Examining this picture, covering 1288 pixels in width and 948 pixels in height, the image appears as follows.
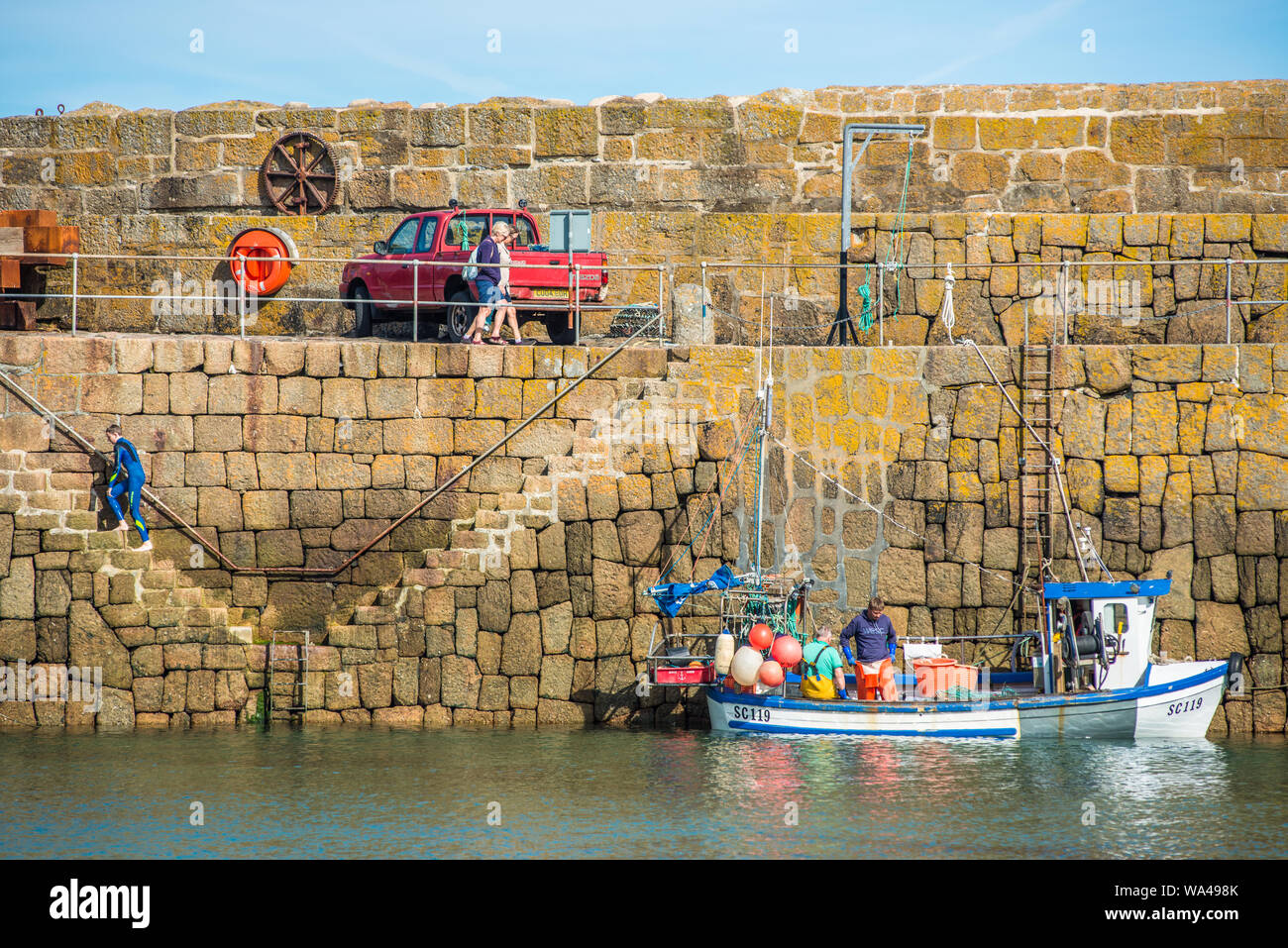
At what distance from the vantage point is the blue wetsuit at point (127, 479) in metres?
13.8

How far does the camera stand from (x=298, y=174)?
17984 mm

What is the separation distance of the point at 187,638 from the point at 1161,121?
1250 centimetres

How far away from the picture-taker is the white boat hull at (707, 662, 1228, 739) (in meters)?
12.6

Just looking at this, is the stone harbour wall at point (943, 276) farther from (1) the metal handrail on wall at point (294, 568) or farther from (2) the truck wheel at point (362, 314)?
(1) the metal handrail on wall at point (294, 568)

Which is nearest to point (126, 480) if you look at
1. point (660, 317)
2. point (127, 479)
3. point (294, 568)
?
point (127, 479)

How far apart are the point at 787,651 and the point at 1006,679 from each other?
2.26 m

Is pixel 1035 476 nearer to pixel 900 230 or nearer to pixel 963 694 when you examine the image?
pixel 963 694

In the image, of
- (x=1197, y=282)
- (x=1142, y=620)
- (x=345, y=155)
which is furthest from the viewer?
(x=345, y=155)

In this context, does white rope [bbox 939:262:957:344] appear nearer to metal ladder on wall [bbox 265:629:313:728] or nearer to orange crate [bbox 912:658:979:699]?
orange crate [bbox 912:658:979:699]

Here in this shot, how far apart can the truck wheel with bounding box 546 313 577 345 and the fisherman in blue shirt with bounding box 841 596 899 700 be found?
15.3 feet

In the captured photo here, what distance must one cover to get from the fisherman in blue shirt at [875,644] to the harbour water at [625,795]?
57cm

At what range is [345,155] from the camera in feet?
59.2
